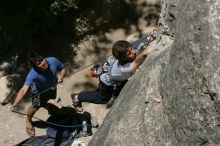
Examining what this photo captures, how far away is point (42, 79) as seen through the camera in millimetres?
8461

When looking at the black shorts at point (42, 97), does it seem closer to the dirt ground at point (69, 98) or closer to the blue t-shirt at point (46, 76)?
the blue t-shirt at point (46, 76)

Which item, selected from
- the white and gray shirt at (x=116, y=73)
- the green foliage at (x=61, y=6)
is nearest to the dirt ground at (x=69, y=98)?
the green foliage at (x=61, y=6)

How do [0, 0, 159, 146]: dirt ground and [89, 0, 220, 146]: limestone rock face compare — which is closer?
[89, 0, 220, 146]: limestone rock face

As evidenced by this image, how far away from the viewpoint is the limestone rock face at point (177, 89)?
4.86m

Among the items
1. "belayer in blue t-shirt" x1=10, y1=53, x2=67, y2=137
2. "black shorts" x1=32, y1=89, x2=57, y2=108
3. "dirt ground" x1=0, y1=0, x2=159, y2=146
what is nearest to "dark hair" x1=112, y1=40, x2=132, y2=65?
"belayer in blue t-shirt" x1=10, y1=53, x2=67, y2=137

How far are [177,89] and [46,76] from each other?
11.9 feet

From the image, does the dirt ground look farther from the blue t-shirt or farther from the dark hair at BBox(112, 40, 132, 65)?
the dark hair at BBox(112, 40, 132, 65)

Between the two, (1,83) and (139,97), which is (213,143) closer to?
(139,97)

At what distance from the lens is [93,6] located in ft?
34.1

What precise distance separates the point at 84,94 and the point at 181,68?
11.9 feet

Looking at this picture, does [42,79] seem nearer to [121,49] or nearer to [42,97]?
[42,97]

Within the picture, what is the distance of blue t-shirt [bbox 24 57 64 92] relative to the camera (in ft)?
27.3

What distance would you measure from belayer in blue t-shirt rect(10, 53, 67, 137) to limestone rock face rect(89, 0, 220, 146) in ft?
6.68

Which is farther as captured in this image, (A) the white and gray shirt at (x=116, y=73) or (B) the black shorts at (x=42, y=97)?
(B) the black shorts at (x=42, y=97)
